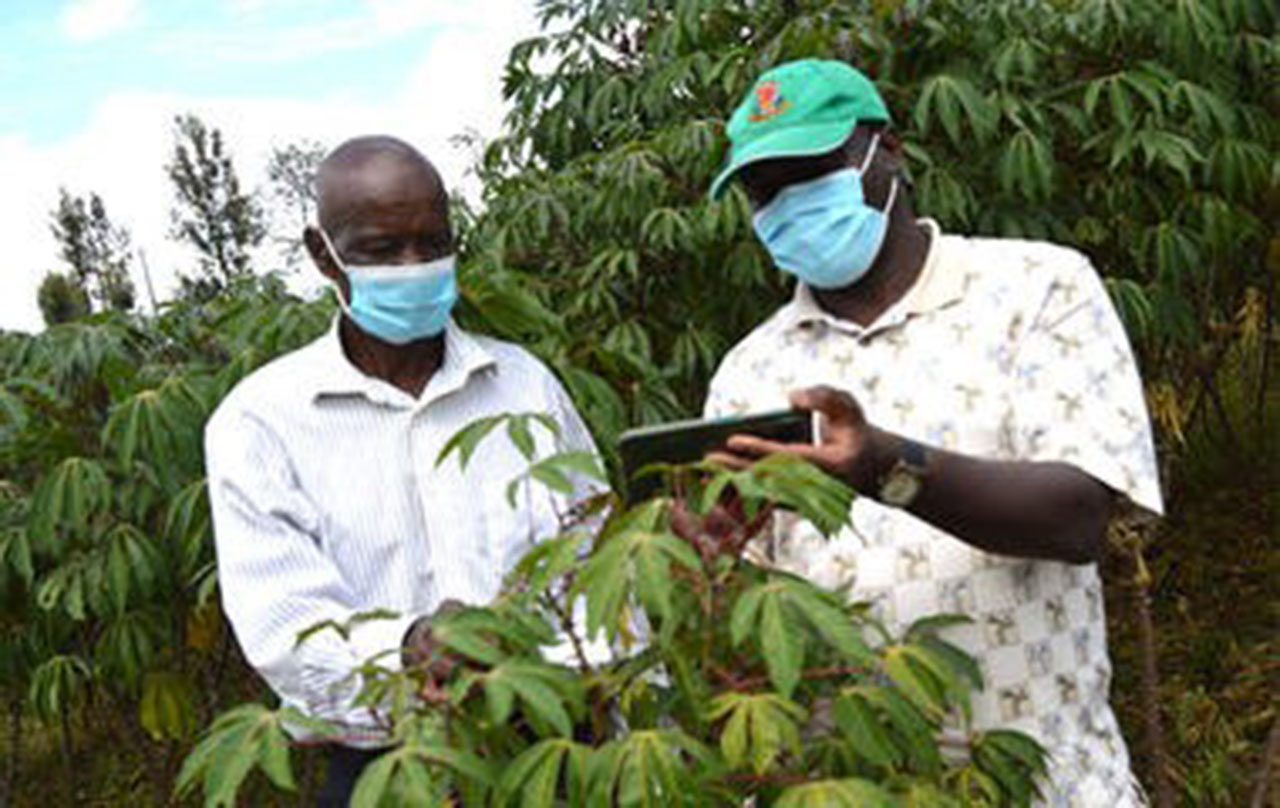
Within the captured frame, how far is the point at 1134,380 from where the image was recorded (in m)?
1.29

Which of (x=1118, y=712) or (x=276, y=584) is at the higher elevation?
(x=276, y=584)

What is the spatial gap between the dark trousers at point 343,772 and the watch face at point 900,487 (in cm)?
66

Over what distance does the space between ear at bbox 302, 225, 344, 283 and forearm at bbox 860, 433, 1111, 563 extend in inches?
30.1

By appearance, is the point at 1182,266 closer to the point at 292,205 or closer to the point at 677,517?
the point at 677,517

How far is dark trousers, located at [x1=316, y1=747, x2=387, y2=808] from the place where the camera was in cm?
151

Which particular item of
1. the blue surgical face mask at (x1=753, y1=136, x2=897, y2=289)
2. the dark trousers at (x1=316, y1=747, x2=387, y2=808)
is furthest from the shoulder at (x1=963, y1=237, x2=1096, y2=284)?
the dark trousers at (x1=316, y1=747, x2=387, y2=808)

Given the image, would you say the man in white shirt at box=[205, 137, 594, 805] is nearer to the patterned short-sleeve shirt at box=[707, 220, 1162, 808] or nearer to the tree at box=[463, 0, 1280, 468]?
the patterned short-sleeve shirt at box=[707, 220, 1162, 808]

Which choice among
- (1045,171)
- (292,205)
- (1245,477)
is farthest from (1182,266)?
(292,205)

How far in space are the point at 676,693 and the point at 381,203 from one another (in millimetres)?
681

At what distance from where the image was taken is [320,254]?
5.39 ft

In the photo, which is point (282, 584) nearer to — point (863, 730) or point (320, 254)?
point (320, 254)

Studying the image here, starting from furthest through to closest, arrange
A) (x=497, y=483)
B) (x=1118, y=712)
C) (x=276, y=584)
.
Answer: (x=1118, y=712) → (x=497, y=483) → (x=276, y=584)

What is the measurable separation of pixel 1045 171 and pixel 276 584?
6.82 feet

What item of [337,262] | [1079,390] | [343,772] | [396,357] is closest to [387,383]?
[396,357]
